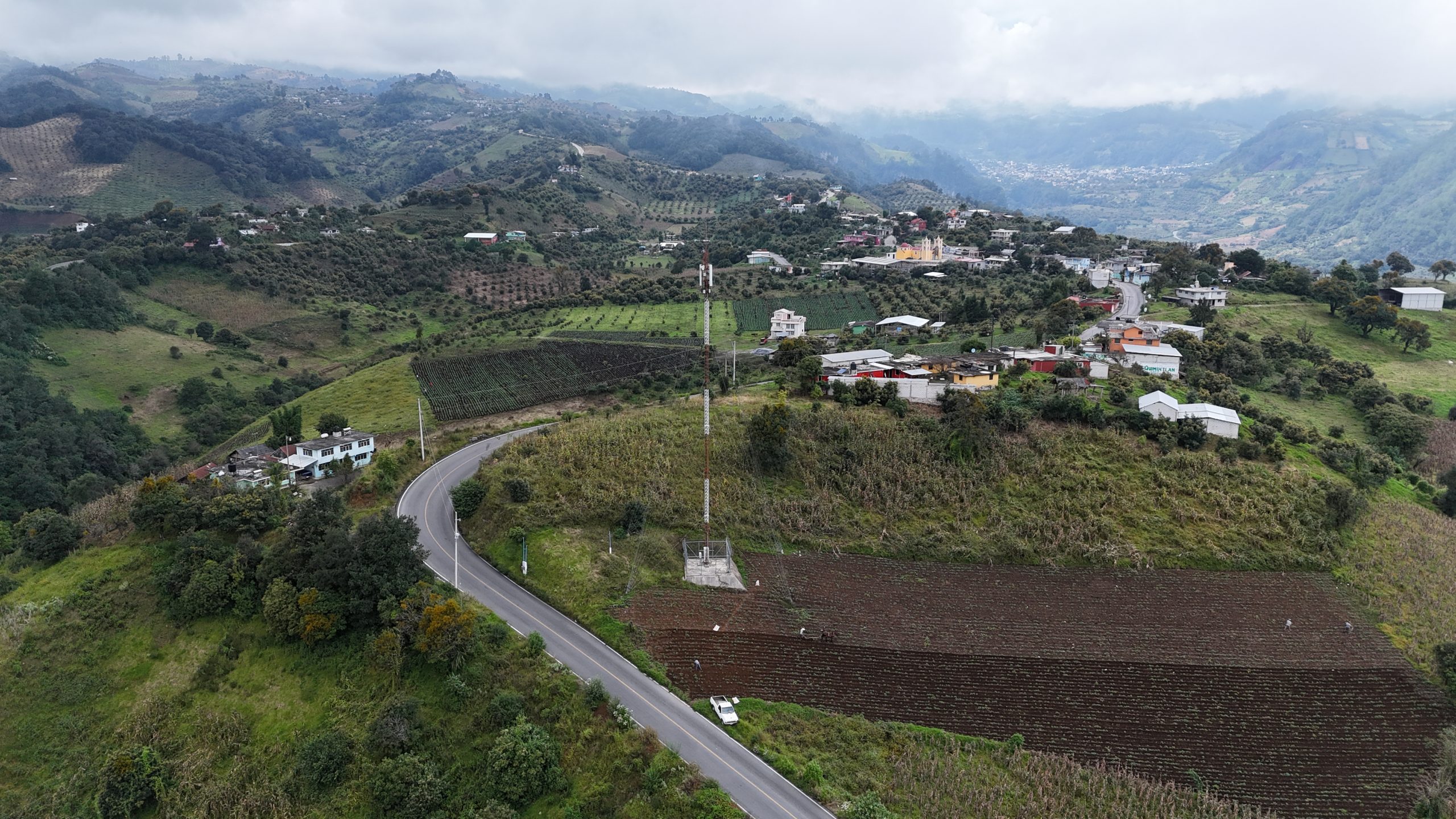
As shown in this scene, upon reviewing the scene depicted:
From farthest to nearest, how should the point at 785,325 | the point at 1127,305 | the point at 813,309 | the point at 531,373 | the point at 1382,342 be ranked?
the point at 813,309 → the point at 785,325 → the point at 1127,305 → the point at 1382,342 → the point at 531,373

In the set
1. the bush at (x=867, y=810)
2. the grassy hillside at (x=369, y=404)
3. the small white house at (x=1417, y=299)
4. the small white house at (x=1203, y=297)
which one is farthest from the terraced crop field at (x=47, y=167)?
the small white house at (x=1417, y=299)

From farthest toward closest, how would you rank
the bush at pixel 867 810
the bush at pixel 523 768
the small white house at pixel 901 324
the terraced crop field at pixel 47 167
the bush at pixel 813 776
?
the terraced crop field at pixel 47 167 < the small white house at pixel 901 324 < the bush at pixel 523 768 < the bush at pixel 813 776 < the bush at pixel 867 810

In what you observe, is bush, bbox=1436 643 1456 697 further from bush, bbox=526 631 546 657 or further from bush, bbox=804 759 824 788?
bush, bbox=526 631 546 657

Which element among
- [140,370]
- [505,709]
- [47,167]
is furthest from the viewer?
[47,167]

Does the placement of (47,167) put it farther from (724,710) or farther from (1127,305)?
(1127,305)

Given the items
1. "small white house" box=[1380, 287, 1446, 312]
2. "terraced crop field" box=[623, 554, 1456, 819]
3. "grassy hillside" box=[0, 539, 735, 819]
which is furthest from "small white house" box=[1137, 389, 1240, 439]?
"small white house" box=[1380, 287, 1446, 312]

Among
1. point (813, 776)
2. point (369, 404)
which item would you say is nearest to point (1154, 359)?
point (813, 776)

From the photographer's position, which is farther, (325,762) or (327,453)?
(327,453)

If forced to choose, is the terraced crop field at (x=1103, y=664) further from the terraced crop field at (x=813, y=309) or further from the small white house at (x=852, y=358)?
the terraced crop field at (x=813, y=309)
